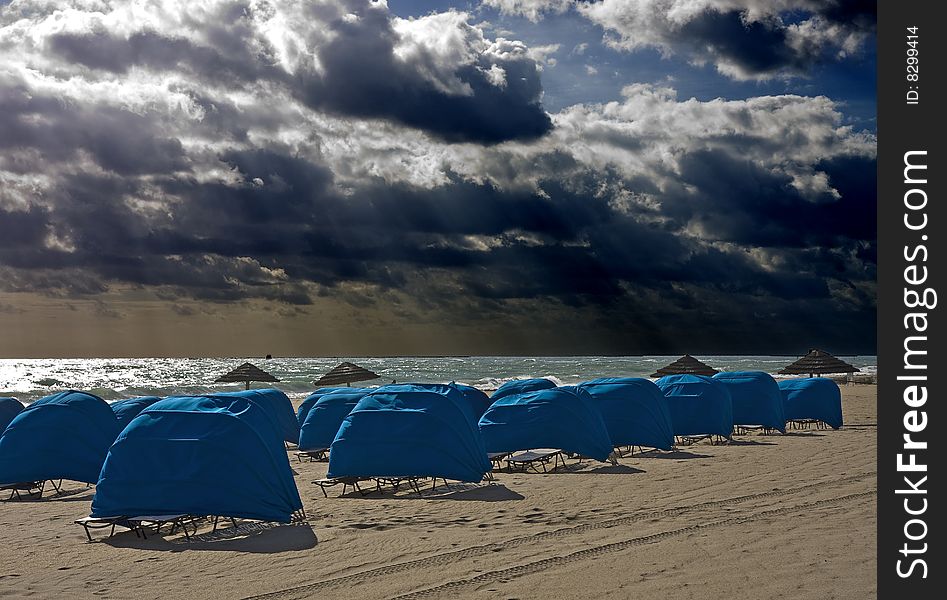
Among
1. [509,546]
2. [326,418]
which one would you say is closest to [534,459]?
[326,418]

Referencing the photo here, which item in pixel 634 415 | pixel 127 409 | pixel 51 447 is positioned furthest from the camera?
pixel 634 415

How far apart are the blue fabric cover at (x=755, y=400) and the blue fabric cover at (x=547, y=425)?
8466mm

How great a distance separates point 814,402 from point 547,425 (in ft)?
44.5

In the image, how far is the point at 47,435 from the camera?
671 inches

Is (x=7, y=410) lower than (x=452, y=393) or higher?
lower

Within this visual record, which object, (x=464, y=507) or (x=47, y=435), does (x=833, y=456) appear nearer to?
(x=464, y=507)

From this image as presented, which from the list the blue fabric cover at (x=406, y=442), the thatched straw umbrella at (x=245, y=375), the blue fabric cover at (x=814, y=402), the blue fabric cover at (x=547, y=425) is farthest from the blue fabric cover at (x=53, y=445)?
the blue fabric cover at (x=814, y=402)

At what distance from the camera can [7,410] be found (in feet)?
70.6

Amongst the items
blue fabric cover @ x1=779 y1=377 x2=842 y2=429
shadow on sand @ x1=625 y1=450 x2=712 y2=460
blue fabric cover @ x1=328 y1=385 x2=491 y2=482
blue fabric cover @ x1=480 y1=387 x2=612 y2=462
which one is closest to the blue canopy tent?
blue fabric cover @ x1=328 y1=385 x2=491 y2=482

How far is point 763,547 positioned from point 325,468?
39.1 feet

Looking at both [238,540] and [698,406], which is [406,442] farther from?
[698,406]

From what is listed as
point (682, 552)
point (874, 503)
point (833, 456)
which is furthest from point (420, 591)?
point (833, 456)

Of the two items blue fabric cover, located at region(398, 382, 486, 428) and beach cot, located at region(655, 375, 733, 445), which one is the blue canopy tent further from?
beach cot, located at region(655, 375, 733, 445)

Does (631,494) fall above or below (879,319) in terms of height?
below
